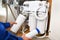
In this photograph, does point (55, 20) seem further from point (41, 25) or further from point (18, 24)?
point (18, 24)

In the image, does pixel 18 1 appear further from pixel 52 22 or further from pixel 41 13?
pixel 52 22

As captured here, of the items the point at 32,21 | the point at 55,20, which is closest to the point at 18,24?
the point at 32,21

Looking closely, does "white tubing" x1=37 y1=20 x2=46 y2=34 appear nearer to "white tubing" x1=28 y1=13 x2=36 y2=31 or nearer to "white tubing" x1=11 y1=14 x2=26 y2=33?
"white tubing" x1=28 y1=13 x2=36 y2=31

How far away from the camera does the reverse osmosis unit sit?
1437mm

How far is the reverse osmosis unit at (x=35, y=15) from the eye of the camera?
1437 millimetres

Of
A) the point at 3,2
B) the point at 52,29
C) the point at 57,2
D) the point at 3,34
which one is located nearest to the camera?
the point at 3,34

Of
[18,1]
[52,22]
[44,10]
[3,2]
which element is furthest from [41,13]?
[3,2]

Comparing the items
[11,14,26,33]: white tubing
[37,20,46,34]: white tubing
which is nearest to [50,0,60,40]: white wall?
[37,20,46,34]: white tubing

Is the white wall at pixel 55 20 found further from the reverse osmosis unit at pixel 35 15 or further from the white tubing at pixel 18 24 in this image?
the white tubing at pixel 18 24

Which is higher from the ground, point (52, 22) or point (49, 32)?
point (52, 22)

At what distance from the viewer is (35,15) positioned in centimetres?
144

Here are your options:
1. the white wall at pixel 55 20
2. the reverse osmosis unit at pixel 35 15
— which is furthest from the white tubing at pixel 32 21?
the white wall at pixel 55 20

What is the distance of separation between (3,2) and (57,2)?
65 cm

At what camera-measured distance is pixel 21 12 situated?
5.04 ft
